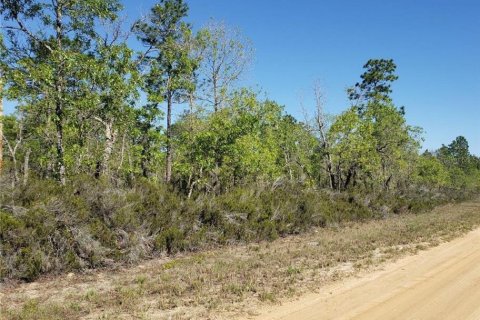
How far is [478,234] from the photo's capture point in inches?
597

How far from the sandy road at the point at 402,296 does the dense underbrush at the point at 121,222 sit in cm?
503

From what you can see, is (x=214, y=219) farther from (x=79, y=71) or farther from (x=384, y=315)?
(x=384, y=315)

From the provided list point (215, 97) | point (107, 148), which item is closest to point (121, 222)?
point (107, 148)

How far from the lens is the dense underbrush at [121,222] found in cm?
854

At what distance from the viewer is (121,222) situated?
1050 centimetres

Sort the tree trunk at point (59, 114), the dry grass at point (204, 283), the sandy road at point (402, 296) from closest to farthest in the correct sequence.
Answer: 1. the sandy road at point (402, 296)
2. the dry grass at point (204, 283)
3. the tree trunk at point (59, 114)

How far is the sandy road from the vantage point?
634 centimetres

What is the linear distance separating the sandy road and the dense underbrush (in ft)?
16.5

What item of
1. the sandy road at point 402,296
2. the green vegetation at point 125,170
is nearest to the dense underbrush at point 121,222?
the green vegetation at point 125,170

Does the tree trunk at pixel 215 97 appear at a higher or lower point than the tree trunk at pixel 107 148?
higher

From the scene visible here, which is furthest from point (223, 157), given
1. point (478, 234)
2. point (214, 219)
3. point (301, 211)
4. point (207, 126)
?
point (478, 234)

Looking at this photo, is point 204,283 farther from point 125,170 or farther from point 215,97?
point 215,97

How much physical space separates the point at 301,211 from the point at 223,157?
4.18 meters

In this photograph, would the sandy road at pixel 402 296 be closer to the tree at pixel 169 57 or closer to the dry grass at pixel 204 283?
the dry grass at pixel 204 283
